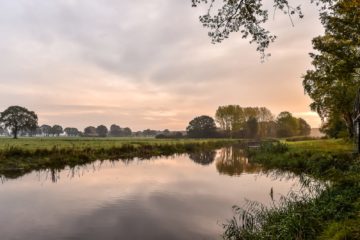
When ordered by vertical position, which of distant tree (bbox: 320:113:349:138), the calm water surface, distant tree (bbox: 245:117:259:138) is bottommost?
the calm water surface

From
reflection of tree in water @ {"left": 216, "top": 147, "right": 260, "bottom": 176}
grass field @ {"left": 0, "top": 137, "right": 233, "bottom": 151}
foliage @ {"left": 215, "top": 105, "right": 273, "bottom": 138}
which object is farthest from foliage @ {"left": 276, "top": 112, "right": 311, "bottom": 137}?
reflection of tree in water @ {"left": 216, "top": 147, "right": 260, "bottom": 176}

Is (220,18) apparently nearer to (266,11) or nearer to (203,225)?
(266,11)

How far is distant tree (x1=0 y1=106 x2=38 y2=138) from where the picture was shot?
317ft

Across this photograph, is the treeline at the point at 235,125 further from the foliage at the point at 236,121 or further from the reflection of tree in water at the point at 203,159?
the reflection of tree in water at the point at 203,159

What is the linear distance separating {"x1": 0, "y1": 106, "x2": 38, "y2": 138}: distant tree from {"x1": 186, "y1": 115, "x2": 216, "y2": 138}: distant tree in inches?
2619

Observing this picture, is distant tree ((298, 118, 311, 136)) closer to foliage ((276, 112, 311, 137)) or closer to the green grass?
foliage ((276, 112, 311, 137))

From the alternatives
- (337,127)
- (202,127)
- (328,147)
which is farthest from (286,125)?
(328,147)

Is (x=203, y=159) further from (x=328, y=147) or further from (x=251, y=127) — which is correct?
(x=251, y=127)

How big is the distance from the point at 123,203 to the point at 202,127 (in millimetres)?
125040

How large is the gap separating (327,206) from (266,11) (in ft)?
21.5

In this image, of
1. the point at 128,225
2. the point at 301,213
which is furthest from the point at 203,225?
the point at 301,213

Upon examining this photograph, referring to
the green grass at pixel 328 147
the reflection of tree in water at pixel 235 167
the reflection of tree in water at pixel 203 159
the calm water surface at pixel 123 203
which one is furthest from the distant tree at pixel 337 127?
the calm water surface at pixel 123 203

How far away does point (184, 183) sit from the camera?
955 inches

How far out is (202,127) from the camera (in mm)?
141250
